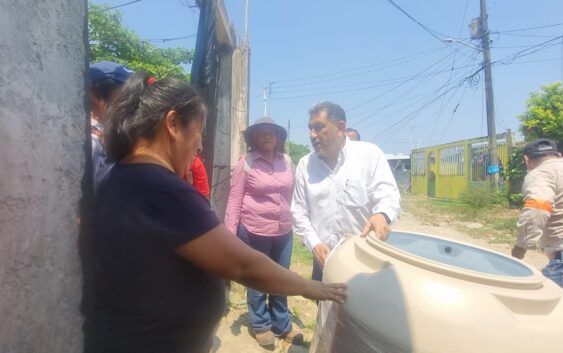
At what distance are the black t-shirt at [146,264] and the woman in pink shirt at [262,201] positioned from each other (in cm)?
185

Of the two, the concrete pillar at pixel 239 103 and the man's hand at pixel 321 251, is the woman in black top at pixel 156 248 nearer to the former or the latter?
the man's hand at pixel 321 251

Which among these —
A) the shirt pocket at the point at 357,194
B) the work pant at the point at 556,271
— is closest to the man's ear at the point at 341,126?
the shirt pocket at the point at 357,194

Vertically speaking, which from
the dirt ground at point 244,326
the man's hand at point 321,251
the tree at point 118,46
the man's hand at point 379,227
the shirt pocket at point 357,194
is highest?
the tree at point 118,46

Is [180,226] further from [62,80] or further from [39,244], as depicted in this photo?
[62,80]

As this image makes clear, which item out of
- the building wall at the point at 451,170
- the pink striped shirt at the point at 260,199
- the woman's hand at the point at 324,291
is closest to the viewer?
the woman's hand at the point at 324,291

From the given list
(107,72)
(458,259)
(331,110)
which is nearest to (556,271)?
(458,259)

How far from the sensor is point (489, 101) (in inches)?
508

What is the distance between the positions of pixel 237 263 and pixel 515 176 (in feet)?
39.8

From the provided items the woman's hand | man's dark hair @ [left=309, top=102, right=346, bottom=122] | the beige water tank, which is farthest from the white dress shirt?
the woman's hand

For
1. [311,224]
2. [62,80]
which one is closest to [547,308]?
[311,224]

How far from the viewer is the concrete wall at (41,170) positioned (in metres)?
0.84

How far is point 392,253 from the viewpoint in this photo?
1.54m

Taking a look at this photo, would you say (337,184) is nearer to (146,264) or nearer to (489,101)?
(146,264)

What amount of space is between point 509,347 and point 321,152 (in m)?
1.58
